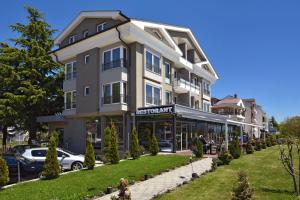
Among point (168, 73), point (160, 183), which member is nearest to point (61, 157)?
point (160, 183)

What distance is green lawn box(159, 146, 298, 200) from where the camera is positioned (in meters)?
11.0

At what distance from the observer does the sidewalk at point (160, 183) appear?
12.2m

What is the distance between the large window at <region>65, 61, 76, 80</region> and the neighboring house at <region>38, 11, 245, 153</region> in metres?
0.10

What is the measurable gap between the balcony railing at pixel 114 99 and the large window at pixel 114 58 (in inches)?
103

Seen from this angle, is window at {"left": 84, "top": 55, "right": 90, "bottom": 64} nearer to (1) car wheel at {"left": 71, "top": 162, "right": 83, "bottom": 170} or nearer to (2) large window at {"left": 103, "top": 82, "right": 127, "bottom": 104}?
(2) large window at {"left": 103, "top": 82, "right": 127, "bottom": 104}

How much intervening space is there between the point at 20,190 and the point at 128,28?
16.6 m

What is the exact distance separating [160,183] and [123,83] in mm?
14321

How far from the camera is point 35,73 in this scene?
111 ft

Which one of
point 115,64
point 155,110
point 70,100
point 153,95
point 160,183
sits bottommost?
point 160,183

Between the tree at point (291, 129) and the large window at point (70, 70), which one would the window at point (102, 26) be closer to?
the large window at point (70, 70)

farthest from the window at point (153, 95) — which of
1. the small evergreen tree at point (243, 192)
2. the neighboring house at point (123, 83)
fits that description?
the small evergreen tree at point (243, 192)

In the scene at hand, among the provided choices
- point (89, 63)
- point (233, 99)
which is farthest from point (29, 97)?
point (233, 99)

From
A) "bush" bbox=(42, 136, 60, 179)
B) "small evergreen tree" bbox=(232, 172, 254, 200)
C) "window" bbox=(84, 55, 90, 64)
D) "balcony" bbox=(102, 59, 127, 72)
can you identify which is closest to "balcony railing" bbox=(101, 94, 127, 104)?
"balcony" bbox=(102, 59, 127, 72)

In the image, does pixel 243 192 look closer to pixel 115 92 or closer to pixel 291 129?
pixel 115 92
